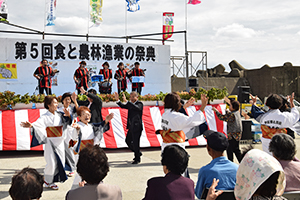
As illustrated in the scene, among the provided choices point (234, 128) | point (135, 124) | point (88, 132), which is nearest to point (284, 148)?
point (88, 132)

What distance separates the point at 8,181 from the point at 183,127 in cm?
348

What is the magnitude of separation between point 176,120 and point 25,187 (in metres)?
2.70

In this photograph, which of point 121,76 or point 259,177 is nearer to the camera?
point 259,177

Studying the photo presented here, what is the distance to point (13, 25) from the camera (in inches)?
547

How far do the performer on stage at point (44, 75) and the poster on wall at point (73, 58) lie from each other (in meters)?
0.84

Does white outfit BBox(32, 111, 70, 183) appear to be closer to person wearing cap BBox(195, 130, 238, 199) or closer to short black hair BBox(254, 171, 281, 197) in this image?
person wearing cap BBox(195, 130, 238, 199)

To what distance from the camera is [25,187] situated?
2.09m

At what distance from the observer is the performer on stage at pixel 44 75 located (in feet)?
43.8

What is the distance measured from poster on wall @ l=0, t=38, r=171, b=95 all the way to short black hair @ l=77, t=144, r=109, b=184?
12962 mm

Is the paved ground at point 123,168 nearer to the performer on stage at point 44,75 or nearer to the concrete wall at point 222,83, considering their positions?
the performer on stage at point 44,75

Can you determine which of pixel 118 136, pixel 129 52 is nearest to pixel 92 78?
pixel 129 52

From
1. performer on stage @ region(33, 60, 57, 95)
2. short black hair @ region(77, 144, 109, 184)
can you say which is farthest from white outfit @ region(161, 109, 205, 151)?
performer on stage @ region(33, 60, 57, 95)

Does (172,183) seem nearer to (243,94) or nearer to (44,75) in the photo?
(243,94)

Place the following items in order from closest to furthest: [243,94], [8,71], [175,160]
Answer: [175,160], [243,94], [8,71]
